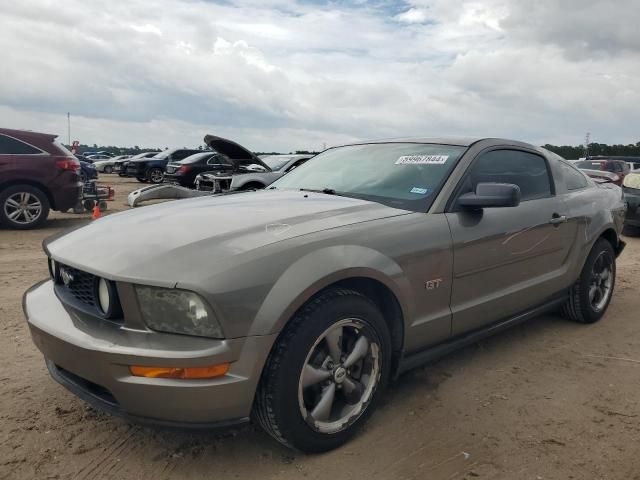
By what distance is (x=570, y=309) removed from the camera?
4.30 meters

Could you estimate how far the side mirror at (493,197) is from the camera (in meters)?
2.87

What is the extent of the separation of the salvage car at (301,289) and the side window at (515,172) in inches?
0.7

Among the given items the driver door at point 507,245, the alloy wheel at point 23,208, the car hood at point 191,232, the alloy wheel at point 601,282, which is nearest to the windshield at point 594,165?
the alloy wheel at point 601,282

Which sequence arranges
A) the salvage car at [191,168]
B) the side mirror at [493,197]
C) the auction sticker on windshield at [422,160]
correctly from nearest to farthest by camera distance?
the side mirror at [493,197] → the auction sticker on windshield at [422,160] → the salvage car at [191,168]

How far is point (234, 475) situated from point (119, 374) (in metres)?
0.69

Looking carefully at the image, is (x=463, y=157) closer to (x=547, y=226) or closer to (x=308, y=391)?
(x=547, y=226)

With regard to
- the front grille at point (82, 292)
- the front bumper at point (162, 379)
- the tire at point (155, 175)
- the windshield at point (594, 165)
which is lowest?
the tire at point (155, 175)

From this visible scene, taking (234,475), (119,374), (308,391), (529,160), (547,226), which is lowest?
(234,475)

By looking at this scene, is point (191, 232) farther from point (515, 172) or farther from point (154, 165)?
point (154, 165)

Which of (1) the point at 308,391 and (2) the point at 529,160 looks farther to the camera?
(2) the point at 529,160

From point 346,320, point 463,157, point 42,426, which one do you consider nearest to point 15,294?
point 42,426

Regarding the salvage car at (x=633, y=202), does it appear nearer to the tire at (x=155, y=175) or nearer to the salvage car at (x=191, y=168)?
the salvage car at (x=191, y=168)

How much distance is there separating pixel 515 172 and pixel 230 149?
6566 mm

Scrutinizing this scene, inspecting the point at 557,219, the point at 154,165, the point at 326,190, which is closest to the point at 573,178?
the point at 557,219
